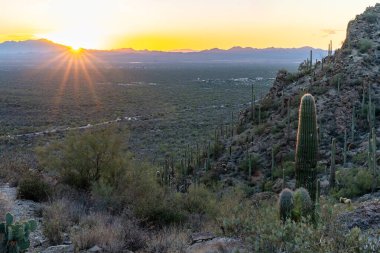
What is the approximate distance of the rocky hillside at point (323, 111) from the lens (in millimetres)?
17906

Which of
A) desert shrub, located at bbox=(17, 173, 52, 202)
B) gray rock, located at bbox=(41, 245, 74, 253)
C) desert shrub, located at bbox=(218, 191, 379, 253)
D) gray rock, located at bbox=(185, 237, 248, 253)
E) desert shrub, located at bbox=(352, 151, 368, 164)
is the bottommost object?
desert shrub, located at bbox=(352, 151, 368, 164)

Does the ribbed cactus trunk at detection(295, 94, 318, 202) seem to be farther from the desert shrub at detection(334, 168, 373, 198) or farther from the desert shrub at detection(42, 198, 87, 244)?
the desert shrub at detection(42, 198, 87, 244)

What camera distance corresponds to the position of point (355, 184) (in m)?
13.7

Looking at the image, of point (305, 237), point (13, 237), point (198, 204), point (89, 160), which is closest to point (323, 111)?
point (198, 204)

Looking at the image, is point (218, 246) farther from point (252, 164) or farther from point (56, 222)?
point (252, 164)

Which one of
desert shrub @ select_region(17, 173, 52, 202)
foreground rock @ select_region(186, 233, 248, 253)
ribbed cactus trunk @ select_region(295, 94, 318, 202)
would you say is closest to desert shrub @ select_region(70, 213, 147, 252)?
foreground rock @ select_region(186, 233, 248, 253)

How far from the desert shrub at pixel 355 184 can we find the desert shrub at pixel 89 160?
21.2 ft

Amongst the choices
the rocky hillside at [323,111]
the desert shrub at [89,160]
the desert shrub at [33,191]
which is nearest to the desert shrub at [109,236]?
the desert shrub at [33,191]

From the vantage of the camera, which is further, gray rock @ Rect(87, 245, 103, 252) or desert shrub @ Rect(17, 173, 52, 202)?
desert shrub @ Rect(17, 173, 52, 202)

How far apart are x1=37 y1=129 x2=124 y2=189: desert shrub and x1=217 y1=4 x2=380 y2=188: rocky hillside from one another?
20.3 ft

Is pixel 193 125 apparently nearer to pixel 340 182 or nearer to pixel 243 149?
pixel 243 149

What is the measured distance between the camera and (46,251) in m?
7.53

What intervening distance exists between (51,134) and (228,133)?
19063mm

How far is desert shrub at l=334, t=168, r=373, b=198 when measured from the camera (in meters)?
13.4
